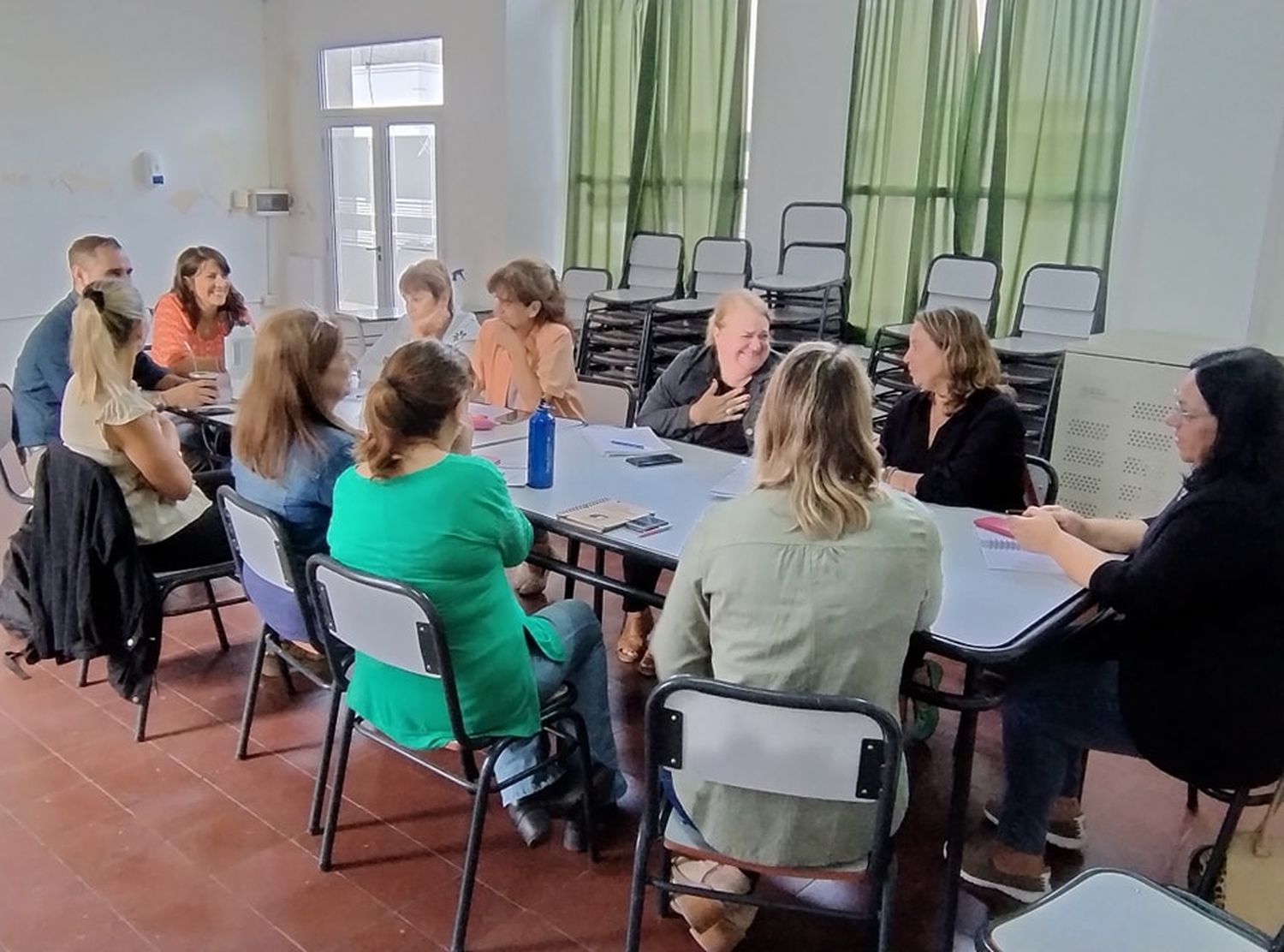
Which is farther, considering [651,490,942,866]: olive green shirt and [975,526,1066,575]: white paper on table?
[975,526,1066,575]: white paper on table

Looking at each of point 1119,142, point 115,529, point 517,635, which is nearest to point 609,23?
point 1119,142

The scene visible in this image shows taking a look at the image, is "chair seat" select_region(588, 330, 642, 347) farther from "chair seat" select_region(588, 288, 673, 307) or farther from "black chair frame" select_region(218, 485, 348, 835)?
"black chair frame" select_region(218, 485, 348, 835)

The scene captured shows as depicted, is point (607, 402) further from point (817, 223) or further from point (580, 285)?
point (580, 285)

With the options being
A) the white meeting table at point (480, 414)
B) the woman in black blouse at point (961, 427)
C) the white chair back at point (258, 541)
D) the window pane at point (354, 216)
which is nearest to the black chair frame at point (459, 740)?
the white chair back at point (258, 541)

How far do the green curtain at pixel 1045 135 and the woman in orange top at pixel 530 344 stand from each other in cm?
238

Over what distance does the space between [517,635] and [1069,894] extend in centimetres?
105

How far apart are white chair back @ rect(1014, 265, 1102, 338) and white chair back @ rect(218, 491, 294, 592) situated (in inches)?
140

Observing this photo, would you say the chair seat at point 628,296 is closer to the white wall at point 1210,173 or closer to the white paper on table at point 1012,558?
the white wall at point 1210,173

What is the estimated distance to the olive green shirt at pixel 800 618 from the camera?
162 cm

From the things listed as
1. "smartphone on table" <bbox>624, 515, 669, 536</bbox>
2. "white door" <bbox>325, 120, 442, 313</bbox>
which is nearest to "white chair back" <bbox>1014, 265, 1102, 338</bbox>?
"smartphone on table" <bbox>624, 515, 669, 536</bbox>

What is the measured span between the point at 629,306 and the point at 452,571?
13.6 ft

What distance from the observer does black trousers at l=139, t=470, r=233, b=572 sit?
9.41 feet

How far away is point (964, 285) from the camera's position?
16.4 ft

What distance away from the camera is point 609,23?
6.40 meters
